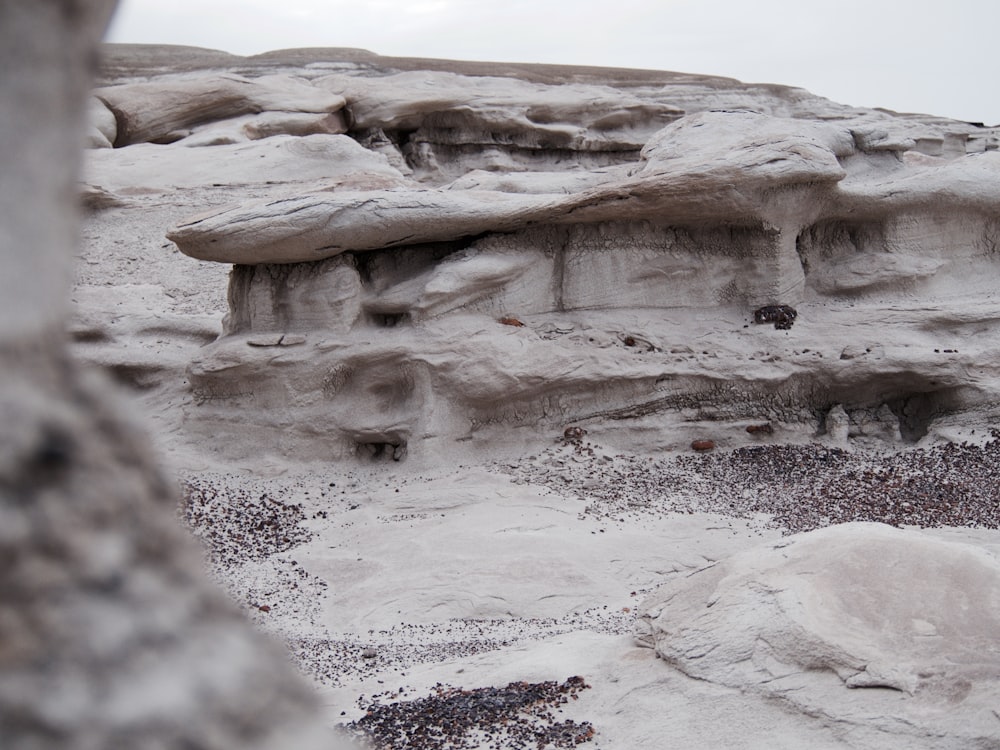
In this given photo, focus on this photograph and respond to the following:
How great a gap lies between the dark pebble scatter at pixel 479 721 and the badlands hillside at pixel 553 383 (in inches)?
2.9

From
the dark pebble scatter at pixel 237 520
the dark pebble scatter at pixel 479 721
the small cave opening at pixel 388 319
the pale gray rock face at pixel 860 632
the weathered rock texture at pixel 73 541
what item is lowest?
the dark pebble scatter at pixel 237 520

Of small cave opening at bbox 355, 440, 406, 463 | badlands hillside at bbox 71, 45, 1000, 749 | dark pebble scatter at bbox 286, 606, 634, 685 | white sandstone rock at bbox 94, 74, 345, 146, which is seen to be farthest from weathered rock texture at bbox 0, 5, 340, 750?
white sandstone rock at bbox 94, 74, 345, 146

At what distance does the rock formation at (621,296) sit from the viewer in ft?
25.3

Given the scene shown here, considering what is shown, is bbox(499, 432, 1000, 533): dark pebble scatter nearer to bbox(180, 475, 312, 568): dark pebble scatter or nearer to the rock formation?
the rock formation

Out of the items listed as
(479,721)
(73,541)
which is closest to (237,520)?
(479,721)

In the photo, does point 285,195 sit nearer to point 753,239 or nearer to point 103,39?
point 753,239

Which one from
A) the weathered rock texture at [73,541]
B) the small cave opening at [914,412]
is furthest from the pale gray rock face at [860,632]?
the small cave opening at [914,412]

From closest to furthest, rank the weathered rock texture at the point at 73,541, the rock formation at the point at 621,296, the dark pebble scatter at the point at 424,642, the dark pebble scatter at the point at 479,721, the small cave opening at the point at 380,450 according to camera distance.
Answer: the weathered rock texture at the point at 73,541
the dark pebble scatter at the point at 479,721
the dark pebble scatter at the point at 424,642
the rock formation at the point at 621,296
the small cave opening at the point at 380,450

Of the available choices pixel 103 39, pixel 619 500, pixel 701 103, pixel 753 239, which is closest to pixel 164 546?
pixel 103 39

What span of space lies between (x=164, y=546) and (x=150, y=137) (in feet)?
46.7

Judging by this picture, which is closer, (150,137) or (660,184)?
(660,184)

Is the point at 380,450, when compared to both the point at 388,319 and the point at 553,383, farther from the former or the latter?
the point at 553,383

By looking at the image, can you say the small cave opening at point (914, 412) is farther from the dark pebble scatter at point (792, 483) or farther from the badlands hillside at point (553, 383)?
the dark pebble scatter at point (792, 483)

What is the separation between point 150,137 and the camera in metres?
14.0
